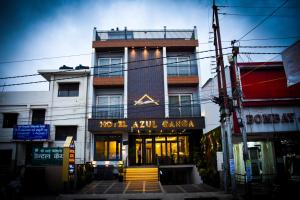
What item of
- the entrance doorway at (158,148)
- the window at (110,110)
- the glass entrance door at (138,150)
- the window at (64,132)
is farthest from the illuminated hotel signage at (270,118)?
the window at (64,132)

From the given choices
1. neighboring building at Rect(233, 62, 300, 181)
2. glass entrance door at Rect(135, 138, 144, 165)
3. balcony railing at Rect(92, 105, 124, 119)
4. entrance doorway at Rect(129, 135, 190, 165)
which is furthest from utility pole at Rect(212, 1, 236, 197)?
glass entrance door at Rect(135, 138, 144, 165)

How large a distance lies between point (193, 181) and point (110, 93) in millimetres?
11672

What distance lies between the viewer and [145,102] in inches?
909

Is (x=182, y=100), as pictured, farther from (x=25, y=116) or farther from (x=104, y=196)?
(x=25, y=116)

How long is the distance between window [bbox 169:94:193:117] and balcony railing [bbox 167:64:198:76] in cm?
227

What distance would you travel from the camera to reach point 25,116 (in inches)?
907

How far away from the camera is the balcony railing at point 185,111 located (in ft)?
77.4

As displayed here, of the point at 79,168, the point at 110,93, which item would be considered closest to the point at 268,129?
the point at 79,168

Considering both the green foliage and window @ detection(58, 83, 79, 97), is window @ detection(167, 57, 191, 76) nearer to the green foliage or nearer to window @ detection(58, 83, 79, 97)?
the green foliage

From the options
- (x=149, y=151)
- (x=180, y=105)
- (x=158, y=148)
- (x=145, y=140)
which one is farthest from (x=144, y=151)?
(x=180, y=105)

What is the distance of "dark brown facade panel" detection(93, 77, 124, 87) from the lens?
77.0 ft

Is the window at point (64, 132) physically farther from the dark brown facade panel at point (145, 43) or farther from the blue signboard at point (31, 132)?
the dark brown facade panel at point (145, 43)

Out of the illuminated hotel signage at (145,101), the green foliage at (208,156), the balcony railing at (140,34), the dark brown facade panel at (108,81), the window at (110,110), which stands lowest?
the green foliage at (208,156)

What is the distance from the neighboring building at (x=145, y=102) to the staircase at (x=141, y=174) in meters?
1.37
